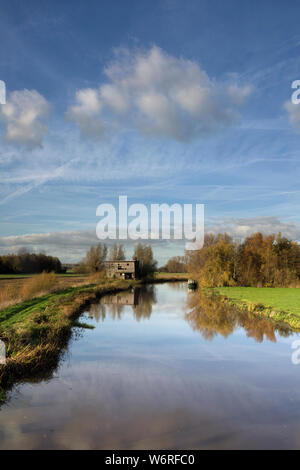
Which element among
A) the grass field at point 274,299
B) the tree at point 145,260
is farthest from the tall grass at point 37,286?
the tree at point 145,260

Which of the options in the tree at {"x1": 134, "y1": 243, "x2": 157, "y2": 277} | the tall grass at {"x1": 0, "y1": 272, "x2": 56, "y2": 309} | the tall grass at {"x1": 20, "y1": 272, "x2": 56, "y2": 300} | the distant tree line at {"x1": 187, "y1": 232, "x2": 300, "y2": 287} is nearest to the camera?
the tall grass at {"x1": 0, "y1": 272, "x2": 56, "y2": 309}

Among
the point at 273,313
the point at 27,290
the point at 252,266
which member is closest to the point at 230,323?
the point at 273,313

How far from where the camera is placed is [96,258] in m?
74.0

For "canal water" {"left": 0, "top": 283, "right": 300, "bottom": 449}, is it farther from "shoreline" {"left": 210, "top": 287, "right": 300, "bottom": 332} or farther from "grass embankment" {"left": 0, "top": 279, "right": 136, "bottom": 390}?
"shoreline" {"left": 210, "top": 287, "right": 300, "bottom": 332}

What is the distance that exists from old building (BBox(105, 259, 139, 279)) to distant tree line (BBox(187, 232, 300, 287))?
19762 mm

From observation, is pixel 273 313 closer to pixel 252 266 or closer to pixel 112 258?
pixel 252 266

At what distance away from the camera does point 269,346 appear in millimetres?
13734

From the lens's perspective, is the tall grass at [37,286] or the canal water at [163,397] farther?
the tall grass at [37,286]

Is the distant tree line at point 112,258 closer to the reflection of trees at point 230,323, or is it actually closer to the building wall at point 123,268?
the building wall at point 123,268

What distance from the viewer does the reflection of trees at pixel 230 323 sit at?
16.2 m

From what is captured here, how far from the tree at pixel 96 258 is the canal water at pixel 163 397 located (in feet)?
188

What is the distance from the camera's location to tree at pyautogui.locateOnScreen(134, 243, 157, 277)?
75.5m

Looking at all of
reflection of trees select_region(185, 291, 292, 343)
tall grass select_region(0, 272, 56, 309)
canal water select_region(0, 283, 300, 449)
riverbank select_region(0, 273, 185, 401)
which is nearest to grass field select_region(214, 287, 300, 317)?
reflection of trees select_region(185, 291, 292, 343)

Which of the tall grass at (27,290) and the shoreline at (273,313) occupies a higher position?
the tall grass at (27,290)
